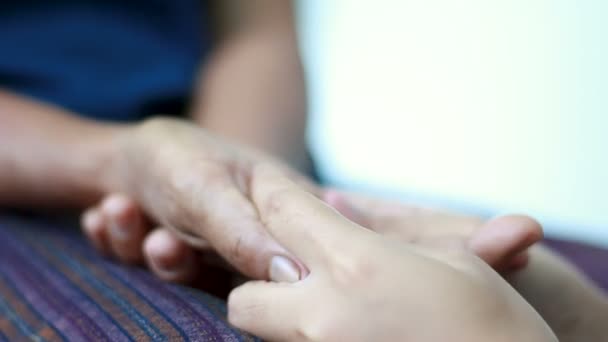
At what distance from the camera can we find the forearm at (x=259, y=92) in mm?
735

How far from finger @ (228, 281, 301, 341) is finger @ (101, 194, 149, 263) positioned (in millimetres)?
167

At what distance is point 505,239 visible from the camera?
1.19ft

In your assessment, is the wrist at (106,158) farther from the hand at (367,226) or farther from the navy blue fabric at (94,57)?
the navy blue fabric at (94,57)

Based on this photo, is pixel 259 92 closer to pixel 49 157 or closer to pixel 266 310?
pixel 49 157

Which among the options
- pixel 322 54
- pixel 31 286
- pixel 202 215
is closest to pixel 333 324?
pixel 202 215

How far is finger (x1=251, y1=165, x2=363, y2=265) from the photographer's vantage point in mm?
317

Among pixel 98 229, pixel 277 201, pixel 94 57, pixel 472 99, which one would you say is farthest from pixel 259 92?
pixel 472 99

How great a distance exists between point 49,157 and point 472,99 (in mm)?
1018

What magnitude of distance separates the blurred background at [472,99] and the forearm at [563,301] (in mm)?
956

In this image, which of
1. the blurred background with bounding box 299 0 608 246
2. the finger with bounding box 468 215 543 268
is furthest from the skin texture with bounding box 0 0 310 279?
the blurred background with bounding box 299 0 608 246

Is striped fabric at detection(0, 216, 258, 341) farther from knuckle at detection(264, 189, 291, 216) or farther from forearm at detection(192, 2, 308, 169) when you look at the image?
forearm at detection(192, 2, 308, 169)

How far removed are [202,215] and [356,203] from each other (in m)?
0.14

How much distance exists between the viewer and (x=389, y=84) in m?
1.47

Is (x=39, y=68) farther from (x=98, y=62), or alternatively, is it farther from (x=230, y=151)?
(x=230, y=151)
